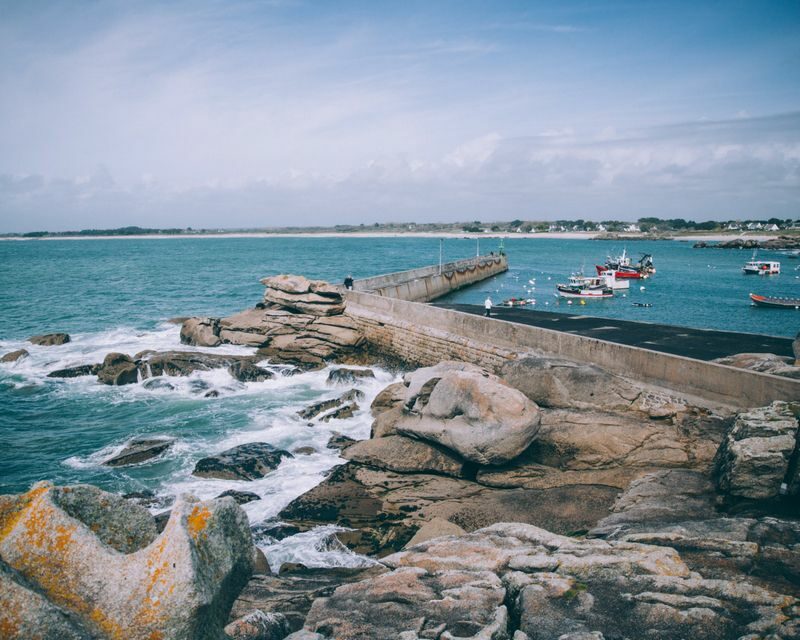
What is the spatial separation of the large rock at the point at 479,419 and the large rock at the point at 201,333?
1933 centimetres

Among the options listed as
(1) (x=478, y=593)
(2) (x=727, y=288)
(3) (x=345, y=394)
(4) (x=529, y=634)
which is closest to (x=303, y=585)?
(1) (x=478, y=593)

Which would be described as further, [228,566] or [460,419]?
[460,419]

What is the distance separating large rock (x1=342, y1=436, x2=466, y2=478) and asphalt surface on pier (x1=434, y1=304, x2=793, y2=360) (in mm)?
9644

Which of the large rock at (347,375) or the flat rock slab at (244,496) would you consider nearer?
the flat rock slab at (244,496)

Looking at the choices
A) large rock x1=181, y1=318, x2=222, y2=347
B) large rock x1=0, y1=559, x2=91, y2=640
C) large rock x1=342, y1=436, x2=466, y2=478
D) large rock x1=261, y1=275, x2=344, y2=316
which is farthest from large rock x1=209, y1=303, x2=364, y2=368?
large rock x1=0, y1=559, x2=91, y2=640

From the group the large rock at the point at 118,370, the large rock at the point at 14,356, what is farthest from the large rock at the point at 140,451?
the large rock at the point at 14,356

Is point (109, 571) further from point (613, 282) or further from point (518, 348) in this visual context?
point (613, 282)

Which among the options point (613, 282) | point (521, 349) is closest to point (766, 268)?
point (613, 282)

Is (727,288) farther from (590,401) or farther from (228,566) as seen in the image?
(228,566)

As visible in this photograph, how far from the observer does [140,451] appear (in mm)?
16281

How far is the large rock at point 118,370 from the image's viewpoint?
77.8 feet

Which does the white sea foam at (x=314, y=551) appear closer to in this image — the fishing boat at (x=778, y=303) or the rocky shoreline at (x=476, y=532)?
the rocky shoreline at (x=476, y=532)

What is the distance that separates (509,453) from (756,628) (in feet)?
23.3

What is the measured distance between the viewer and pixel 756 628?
5.04 m
